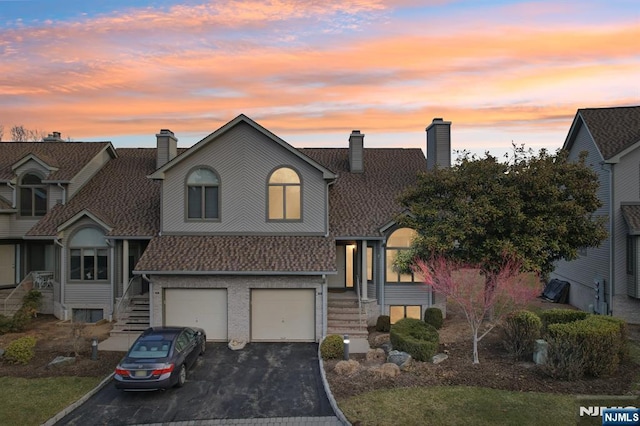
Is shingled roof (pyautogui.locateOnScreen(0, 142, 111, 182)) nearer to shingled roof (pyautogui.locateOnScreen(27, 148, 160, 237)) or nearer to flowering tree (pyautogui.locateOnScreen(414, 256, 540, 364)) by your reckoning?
shingled roof (pyautogui.locateOnScreen(27, 148, 160, 237))

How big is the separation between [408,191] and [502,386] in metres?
9.27

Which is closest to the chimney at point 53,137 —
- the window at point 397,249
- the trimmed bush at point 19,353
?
the trimmed bush at point 19,353

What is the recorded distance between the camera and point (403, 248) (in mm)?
20609

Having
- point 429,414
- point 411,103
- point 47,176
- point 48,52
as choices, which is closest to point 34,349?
point 47,176

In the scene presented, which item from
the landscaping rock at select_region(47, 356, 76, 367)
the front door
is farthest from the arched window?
the landscaping rock at select_region(47, 356, 76, 367)

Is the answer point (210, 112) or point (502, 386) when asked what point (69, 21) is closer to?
point (210, 112)

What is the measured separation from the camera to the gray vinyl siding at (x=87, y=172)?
23.5 metres

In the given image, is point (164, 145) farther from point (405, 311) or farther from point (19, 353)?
point (405, 311)

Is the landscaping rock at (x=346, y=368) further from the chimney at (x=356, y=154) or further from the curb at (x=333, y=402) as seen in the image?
the chimney at (x=356, y=154)

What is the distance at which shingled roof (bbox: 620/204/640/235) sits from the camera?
19.4m

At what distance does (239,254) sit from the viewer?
18.8m

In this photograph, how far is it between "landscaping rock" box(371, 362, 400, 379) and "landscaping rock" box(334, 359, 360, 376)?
1.99ft

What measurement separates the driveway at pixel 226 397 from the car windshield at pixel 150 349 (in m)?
1.17

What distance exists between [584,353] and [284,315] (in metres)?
10.9
